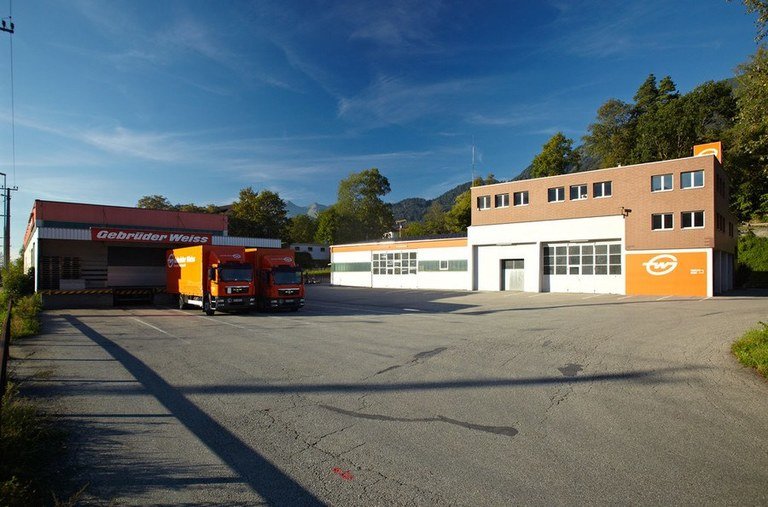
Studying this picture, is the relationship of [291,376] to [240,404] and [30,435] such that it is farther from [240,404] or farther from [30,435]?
[30,435]

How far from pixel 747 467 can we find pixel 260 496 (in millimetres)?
4665

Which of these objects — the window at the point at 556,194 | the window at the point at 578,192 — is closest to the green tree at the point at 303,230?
the window at the point at 556,194

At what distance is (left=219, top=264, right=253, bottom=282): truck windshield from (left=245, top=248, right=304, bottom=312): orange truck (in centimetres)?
88

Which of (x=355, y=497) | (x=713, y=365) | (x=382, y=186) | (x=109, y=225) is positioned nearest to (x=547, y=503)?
(x=355, y=497)

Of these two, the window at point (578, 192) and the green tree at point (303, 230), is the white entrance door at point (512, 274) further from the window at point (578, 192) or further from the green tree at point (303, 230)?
the green tree at point (303, 230)

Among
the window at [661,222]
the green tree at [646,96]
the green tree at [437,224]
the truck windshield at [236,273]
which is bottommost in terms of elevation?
the truck windshield at [236,273]

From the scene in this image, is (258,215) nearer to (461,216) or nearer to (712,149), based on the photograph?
(461,216)

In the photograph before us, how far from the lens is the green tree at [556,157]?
199 feet

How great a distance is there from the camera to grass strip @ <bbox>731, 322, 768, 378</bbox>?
795cm

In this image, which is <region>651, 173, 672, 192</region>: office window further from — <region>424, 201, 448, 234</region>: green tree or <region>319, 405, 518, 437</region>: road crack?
<region>424, 201, 448, 234</region>: green tree

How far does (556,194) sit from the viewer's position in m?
33.7

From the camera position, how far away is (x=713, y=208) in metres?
27.6

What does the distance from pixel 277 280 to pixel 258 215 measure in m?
49.0

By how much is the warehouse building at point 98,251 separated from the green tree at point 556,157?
1721 inches
